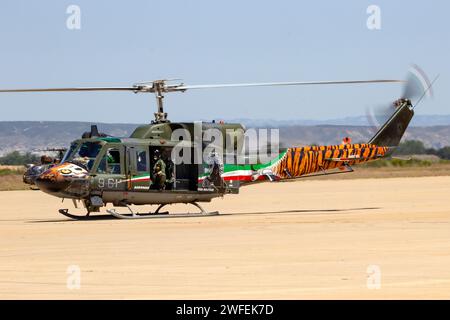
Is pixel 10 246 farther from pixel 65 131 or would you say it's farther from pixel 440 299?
pixel 65 131

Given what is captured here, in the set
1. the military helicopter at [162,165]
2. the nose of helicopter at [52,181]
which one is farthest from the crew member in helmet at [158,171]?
the nose of helicopter at [52,181]

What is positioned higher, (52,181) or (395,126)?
(395,126)

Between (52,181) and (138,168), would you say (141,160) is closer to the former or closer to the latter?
(138,168)

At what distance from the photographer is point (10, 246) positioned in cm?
1777

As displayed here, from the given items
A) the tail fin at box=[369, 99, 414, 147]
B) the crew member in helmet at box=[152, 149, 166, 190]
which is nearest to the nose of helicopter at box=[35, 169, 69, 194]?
the crew member in helmet at box=[152, 149, 166, 190]

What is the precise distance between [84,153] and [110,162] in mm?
679

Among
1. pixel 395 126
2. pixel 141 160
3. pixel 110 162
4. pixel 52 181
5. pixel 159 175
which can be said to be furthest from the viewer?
pixel 395 126

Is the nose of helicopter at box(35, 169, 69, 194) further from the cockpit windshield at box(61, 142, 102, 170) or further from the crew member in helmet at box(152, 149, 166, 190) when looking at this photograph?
the crew member in helmet at box(152, 149, 166, 190)

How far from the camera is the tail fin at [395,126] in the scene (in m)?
28.5

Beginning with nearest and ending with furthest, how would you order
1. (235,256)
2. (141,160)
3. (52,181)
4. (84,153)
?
(235,256), (52,181), (84,153), (141,160)

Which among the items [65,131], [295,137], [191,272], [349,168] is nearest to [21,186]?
[295,137]

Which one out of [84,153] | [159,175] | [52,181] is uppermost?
[84,153]

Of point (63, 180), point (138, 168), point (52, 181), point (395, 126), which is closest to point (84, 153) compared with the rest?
point (63, 180)

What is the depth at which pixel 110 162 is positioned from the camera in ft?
79.0
